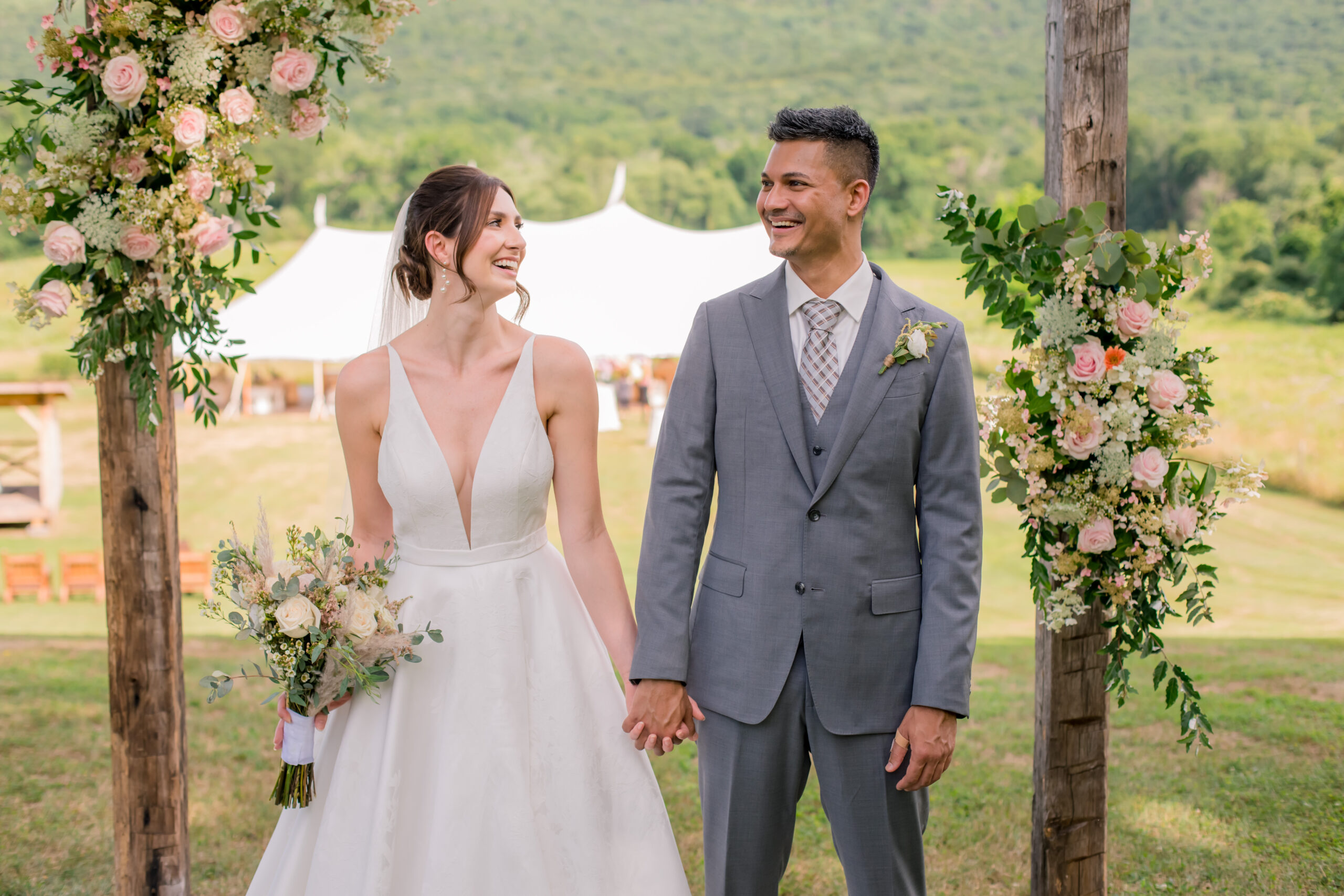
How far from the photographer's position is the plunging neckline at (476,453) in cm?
263

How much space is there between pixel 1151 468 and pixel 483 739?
1815 mm

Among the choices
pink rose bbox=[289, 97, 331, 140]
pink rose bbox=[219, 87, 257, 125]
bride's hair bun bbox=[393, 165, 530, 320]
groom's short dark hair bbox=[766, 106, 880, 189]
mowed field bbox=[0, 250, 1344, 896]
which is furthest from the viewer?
mowed field bbox=[0, 250, 1344, 896]

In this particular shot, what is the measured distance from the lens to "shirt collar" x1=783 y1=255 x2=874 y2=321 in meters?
2.41

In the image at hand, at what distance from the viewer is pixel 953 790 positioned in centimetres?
499

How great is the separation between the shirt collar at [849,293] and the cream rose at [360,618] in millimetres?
1208

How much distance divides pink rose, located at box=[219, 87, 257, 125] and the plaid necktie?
169 centimetres

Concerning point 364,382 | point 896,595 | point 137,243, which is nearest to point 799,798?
point 896,595

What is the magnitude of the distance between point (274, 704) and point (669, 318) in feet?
16.8

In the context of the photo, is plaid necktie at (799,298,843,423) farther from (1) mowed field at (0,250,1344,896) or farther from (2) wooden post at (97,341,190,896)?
(1) mowed field at (0,250,1344,896)

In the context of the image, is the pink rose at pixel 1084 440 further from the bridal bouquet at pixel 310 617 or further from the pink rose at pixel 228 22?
the pink rose at pixel 228 22

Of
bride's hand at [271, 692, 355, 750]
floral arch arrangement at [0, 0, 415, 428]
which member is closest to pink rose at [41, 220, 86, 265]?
floral arch arrangement at [0, 0, 415, 428]

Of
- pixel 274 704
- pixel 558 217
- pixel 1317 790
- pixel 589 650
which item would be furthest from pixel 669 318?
pixel 558 217

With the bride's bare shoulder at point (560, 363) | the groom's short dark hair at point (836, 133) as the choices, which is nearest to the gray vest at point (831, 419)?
the groom's short dark hair at point (836, 133)

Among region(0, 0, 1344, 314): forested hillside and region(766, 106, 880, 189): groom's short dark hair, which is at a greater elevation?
region(0, 0, 1344, 314): forested hillside
